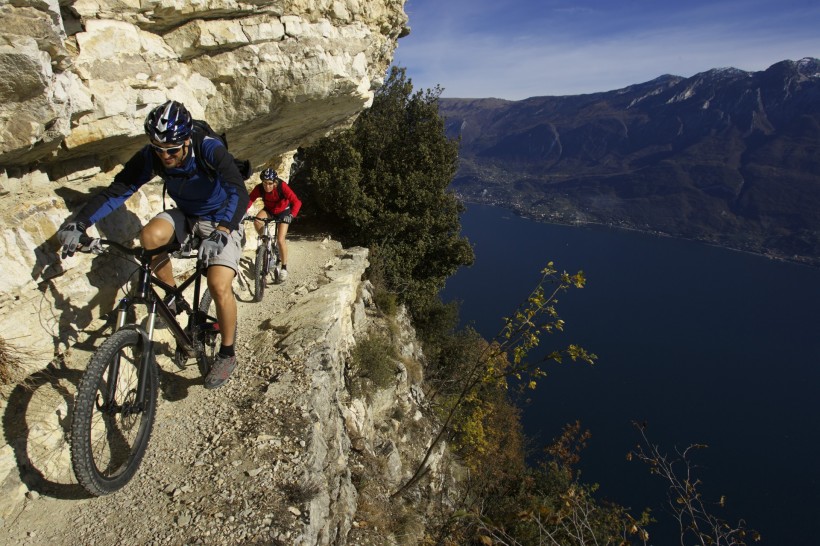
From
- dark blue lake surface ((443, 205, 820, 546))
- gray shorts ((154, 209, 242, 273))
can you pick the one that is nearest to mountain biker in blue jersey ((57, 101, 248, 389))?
gray shorts ((154, 209, 242, 273))

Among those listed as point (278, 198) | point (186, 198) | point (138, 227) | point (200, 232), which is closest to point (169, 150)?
point (186, 198)

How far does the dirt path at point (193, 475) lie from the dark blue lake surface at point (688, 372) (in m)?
11.3

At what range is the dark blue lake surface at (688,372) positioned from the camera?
36.8 m

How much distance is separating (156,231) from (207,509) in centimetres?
242

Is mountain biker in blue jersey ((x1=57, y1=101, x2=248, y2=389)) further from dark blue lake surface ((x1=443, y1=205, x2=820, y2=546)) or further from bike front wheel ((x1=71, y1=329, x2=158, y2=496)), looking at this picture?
dark blue lake surface ((x1=443, y1=205, x2=820, y2=546))

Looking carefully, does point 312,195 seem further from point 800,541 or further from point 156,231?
point 800,541

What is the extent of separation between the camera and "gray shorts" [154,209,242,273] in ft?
13.3

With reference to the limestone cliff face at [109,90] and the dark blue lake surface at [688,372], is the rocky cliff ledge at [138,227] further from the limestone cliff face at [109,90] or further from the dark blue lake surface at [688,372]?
the dark blue lake surface at [688,372]

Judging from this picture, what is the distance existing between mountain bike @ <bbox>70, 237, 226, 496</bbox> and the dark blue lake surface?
12651mm

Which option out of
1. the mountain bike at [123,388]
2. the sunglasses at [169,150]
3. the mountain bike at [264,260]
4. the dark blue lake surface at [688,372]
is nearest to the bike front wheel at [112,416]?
the mountain bike at [123,388]

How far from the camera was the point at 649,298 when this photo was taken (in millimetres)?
81000

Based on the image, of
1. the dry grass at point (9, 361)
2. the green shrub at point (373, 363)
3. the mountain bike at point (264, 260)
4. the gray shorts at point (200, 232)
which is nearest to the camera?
the dry grass at point (9, 361)

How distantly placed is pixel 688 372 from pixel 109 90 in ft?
212

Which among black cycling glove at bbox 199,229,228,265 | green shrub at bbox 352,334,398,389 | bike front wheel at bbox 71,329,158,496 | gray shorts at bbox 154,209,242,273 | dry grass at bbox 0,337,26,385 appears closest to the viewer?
Result: bike front wheel at bbox 71,329,158,496
